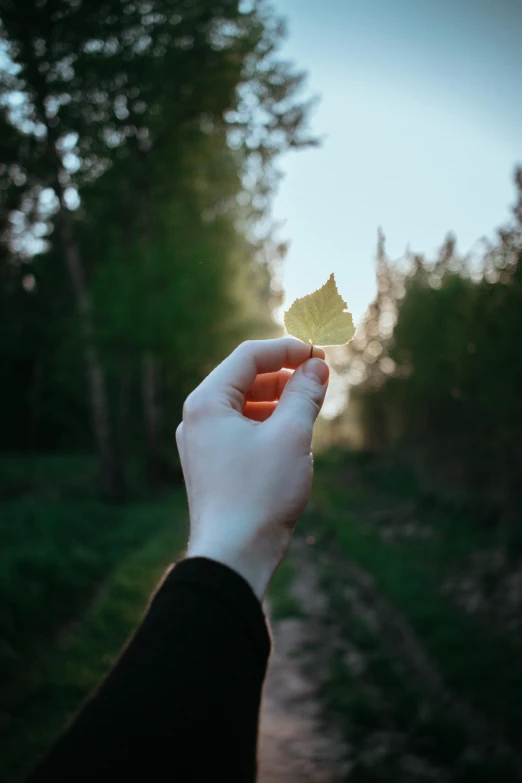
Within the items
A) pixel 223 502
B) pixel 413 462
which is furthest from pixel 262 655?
pixel 413 462

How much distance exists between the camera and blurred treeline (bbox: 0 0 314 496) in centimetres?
1246

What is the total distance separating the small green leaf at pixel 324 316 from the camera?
1.41 m

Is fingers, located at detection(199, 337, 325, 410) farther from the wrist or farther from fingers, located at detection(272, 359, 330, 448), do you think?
the wrist

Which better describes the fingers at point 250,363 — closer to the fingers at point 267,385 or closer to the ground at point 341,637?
the fingers at point 267,385

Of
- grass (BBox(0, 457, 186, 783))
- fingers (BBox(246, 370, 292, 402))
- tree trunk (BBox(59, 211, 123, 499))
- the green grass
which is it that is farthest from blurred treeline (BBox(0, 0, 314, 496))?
fingers (BBox(246, 370, 292, 402))

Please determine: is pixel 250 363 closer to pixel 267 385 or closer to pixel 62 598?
pixel 267 385

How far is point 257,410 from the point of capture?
163 centimetres

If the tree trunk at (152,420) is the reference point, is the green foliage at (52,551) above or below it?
below

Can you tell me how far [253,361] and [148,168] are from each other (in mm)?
15224

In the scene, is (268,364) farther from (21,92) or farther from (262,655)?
(21,92)

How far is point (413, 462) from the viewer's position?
13109mm

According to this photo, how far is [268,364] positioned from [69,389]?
81.2 feet

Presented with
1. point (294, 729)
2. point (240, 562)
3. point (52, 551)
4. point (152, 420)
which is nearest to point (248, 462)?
point (240, 562)

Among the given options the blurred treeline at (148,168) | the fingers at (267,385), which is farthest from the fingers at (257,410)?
the blurred treeline at (148,168)
